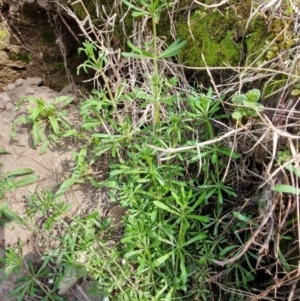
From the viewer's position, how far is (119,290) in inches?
81.5

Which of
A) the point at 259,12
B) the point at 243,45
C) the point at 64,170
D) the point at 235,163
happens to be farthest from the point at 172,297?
the point at 259,12

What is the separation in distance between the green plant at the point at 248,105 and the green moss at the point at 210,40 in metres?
0.35

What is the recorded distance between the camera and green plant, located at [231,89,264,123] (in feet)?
5.06

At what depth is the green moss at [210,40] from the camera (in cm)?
192

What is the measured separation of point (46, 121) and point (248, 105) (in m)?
1.47

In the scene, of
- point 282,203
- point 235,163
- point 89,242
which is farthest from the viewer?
point 89,242

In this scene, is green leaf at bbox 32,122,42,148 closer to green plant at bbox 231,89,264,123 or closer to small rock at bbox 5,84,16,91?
small rock at bbox 5,84,16,91

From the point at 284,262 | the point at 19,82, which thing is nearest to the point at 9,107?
the point at 19,82

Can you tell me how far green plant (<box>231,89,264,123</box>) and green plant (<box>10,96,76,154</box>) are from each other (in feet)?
3.87

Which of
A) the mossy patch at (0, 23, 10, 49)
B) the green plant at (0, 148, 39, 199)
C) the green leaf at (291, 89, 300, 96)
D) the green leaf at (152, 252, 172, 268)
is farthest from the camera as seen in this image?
the mossy patch at (0, 23, 10, 49)

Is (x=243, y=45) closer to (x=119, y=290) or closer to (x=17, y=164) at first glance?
(x=119, y=290)

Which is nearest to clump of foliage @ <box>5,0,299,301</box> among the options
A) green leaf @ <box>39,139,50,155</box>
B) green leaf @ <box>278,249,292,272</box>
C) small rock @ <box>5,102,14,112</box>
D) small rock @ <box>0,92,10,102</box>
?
green leaf @ <box>278,249,292,272</box>

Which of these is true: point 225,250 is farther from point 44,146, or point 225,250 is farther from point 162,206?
point 44,146

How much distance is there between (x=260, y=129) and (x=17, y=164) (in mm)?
1619
